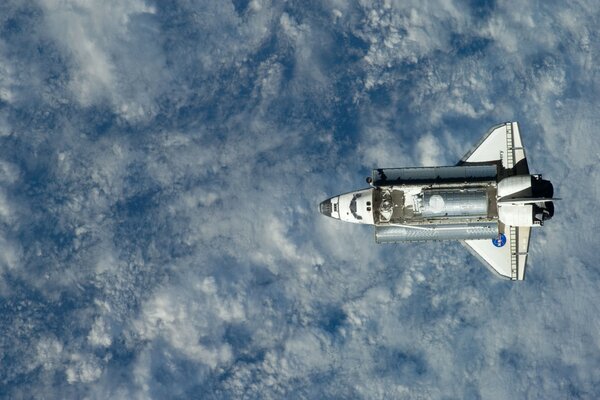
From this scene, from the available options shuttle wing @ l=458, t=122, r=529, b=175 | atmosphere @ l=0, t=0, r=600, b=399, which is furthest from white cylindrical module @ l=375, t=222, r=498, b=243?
atmosphere @ l=0, t=0, r=600, b=399

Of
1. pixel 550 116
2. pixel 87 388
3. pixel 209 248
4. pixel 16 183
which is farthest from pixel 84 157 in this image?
pixel 550 116

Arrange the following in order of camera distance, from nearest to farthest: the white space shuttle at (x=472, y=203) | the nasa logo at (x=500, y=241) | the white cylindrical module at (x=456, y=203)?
the white space shuttle at (x=472, y=203), the white cylindrical module at (x=456, y=203), the nasa logo at (x=500, y=241)

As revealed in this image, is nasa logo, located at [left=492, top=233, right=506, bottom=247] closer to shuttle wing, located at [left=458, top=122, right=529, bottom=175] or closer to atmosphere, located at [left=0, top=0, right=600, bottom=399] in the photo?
shuttle wing, located at [left=458, top=122, right=529, bottom=175]

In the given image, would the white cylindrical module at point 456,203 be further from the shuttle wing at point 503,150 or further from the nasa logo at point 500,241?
the nasa logo at point 500,241

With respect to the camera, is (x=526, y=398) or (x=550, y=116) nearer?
(x=550, y=116)

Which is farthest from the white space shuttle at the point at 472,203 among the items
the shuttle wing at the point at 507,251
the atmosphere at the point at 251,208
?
the atmosphere at the point at 251,208

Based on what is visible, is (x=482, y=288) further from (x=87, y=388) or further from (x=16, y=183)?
(x=16, y=183)
